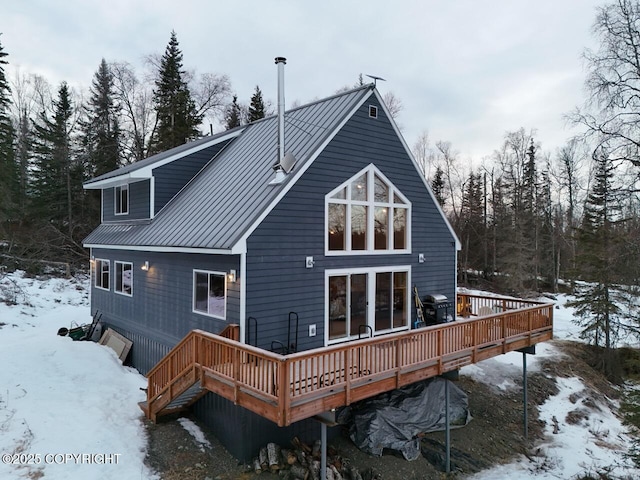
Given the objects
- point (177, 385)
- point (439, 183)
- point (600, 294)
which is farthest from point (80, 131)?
point (600, 294)

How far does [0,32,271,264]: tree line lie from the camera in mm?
24672

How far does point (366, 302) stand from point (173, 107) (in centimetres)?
2215

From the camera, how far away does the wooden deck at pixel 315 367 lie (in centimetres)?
609

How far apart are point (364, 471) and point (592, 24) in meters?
12.4

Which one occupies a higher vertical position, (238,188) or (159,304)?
(238,188)

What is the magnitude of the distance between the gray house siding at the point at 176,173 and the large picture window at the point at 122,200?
2.00 meters

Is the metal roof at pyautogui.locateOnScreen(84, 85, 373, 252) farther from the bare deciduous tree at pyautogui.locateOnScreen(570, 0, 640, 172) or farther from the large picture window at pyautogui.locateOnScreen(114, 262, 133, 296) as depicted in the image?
the bare deciduous tree at pyautogui.locateOnScreen(570, 0, 640, 172)

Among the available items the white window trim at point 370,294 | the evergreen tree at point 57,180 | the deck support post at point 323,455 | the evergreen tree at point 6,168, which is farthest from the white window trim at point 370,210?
the evergreen tree at point 57,180

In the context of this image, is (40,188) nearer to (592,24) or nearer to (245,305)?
(245,305)

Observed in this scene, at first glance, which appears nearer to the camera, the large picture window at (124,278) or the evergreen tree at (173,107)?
the large picture window at (124,278)

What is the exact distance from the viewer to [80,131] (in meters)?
28.6

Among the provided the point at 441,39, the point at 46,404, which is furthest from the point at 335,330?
the point at 441,39

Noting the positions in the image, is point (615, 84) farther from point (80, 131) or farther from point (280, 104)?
point (80, 131)

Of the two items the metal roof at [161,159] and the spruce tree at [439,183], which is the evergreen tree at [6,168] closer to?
the metal roof at [161,159]
